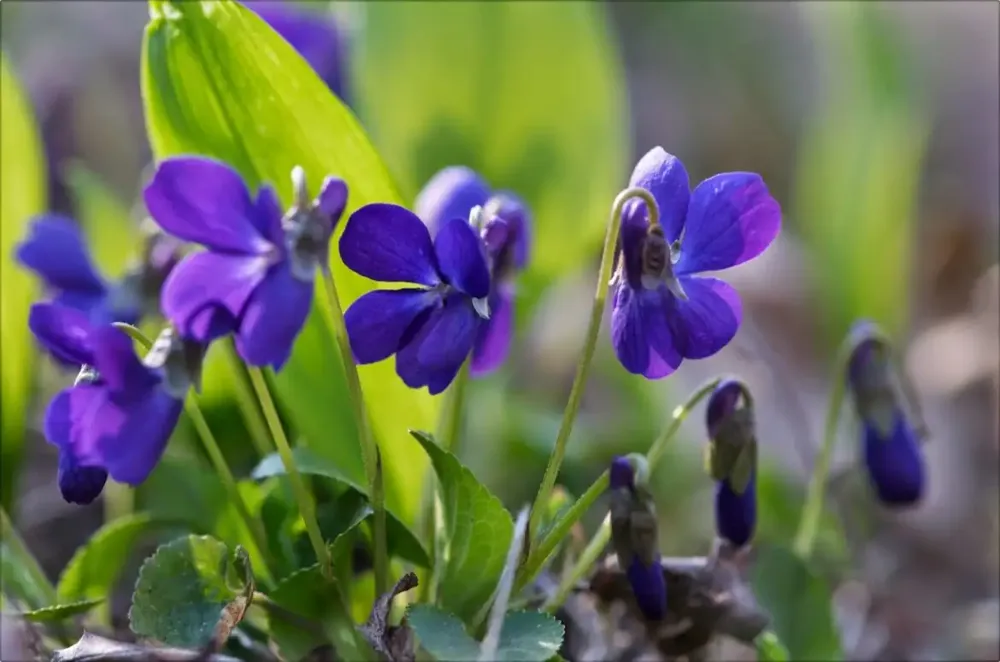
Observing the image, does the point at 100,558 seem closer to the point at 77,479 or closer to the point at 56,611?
the point at 56,611

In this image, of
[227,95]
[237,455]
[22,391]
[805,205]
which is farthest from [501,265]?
[805,205]

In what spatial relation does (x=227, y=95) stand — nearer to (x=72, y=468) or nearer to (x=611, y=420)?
(x=72, y=468)

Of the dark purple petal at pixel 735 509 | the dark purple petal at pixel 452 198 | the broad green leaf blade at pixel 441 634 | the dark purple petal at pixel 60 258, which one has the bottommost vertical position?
the broad green leaf blade at pixel 441 634

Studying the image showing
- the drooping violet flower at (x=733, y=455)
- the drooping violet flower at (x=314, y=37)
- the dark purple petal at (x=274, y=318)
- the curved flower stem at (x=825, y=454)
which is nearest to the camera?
the dark purple petal at (x=274, y=318)

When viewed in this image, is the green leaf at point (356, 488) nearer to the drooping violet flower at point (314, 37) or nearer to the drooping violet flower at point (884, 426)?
the drooping violet flower at point (884, 426)

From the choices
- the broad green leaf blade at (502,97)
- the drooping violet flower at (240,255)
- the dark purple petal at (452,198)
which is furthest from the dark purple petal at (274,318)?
the broad green leaf blade at (502,97)

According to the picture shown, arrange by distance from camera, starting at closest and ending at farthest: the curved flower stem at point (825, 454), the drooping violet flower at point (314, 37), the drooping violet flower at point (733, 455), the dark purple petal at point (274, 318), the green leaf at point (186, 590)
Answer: the dark purple petal at point (274, 318)
the green leaf at point (186, 590)
the drooping violet flower at point (733, 455)
the curved flower stem at point (825, 454)
the drooping violet flower at point (314, 37)

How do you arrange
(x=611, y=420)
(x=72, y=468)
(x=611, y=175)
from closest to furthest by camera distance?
(x=72, y=468) < (x=611, y=175) < (x=611, y=420)
